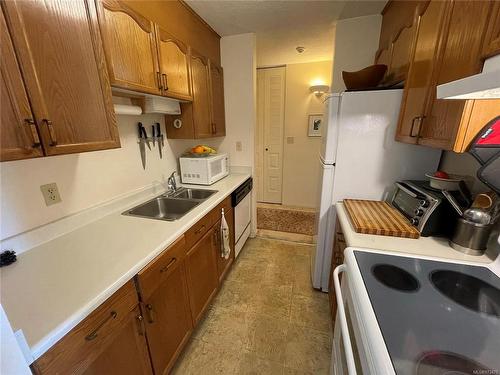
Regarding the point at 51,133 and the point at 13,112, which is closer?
the point at 13,112

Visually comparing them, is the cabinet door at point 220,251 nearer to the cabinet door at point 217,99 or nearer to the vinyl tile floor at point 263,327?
the vinyl tile floor at point 263,327

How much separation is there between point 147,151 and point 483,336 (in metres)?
2.08

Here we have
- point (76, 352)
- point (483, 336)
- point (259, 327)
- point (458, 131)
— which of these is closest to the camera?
point (483, 336)

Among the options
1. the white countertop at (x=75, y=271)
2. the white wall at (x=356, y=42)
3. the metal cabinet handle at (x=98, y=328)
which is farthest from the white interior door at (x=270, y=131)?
the metal cabinet handle at (x=98, y=328)

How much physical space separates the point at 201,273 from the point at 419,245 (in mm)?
1307

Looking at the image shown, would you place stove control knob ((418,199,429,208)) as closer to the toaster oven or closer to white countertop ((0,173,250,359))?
the toaster oven

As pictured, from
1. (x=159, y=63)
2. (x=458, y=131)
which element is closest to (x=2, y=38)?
(x=159, y=63)

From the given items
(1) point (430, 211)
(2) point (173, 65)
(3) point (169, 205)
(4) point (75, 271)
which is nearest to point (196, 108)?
(2) point (173, 65)

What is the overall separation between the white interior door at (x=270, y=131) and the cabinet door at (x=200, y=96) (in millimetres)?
1618

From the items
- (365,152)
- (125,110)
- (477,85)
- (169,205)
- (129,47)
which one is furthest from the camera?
(169,205)

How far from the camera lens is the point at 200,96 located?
6.40 ft

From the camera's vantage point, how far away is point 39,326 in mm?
625

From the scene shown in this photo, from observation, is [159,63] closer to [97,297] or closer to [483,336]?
[97,297]

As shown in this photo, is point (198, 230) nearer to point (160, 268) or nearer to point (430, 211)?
point (160, 268)
